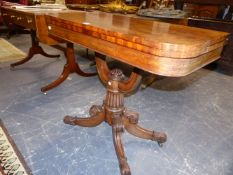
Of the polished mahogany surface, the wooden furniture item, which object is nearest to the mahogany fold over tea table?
the polished mahogany surface

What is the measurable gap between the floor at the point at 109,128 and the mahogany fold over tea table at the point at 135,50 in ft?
0.48

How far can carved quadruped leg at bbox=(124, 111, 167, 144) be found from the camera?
1348mm

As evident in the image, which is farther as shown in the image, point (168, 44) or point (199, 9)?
point (199, 9)

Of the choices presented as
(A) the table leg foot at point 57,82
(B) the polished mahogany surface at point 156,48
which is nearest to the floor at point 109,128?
(A) the table leg foot at point 57,82

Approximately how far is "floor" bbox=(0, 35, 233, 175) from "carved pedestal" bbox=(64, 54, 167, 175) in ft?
0.25

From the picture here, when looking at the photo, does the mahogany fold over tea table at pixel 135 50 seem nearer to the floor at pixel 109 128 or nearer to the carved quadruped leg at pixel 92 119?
the carved quadruped leg at pixel 92 119

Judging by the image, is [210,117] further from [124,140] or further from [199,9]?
[199,9]

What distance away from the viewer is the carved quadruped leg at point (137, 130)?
1.35 metres

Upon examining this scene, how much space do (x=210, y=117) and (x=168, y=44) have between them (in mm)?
1289

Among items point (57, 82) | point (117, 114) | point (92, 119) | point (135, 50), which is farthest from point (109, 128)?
point (135, 50)

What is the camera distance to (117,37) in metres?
0.79

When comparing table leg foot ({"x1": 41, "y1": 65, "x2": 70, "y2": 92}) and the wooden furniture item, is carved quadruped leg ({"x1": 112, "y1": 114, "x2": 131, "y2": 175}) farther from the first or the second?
table leg foot ({"x1": 41, "y1": 65, "x2": 70, "y2": 92})

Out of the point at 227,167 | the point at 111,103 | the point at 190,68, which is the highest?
the point at 190,68

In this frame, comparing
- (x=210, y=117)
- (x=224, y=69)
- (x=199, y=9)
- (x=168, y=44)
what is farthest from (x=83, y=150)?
(x=199, y=9)
